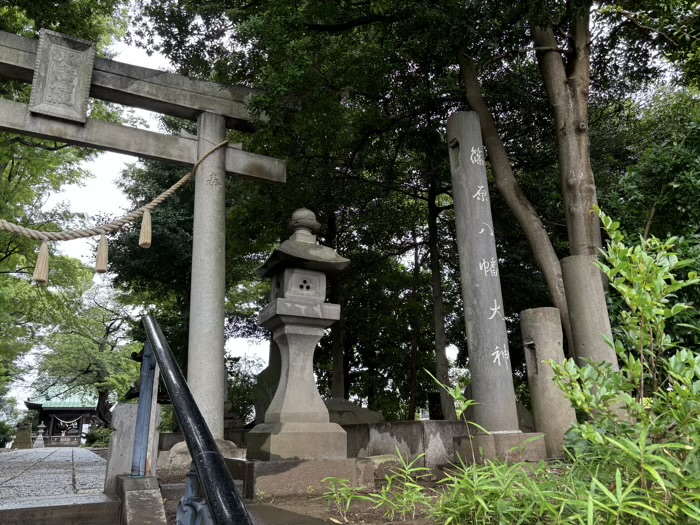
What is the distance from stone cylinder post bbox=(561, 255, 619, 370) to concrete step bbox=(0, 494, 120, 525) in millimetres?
4810

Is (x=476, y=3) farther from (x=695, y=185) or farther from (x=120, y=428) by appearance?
(x=120, y=428)

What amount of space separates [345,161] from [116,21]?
31.0 ft

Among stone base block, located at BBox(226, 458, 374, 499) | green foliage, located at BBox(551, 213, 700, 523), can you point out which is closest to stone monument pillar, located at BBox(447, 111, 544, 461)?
stone base block, located at BBox(226, 458, 374, 499)

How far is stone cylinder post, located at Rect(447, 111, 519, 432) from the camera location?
5.60 m

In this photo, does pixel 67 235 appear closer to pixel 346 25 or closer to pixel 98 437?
pixel 346 25

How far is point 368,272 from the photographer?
42.2 ft

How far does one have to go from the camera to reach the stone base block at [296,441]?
4336 mm

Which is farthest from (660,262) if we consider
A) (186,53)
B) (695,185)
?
(186,53)

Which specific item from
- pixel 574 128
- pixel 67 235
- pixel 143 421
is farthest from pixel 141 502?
pixel 574 128

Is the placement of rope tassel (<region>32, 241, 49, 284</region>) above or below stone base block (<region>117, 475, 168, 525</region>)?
above

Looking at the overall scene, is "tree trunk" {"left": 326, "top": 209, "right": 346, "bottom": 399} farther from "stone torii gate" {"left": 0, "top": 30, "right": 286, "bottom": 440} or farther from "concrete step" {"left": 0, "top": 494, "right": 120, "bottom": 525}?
"concrete step" {"left": 0, "top": 494, "right": 120, "bottom": 525}

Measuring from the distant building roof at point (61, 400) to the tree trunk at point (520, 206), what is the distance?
31.0 metres

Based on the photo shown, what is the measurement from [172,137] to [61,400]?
3048cm

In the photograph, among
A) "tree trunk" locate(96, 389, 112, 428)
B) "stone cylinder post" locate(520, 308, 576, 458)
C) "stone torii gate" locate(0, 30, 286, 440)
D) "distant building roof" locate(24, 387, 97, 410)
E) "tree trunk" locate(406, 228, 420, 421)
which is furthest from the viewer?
"distant building roof" locate(24, 387, 97, 410)
